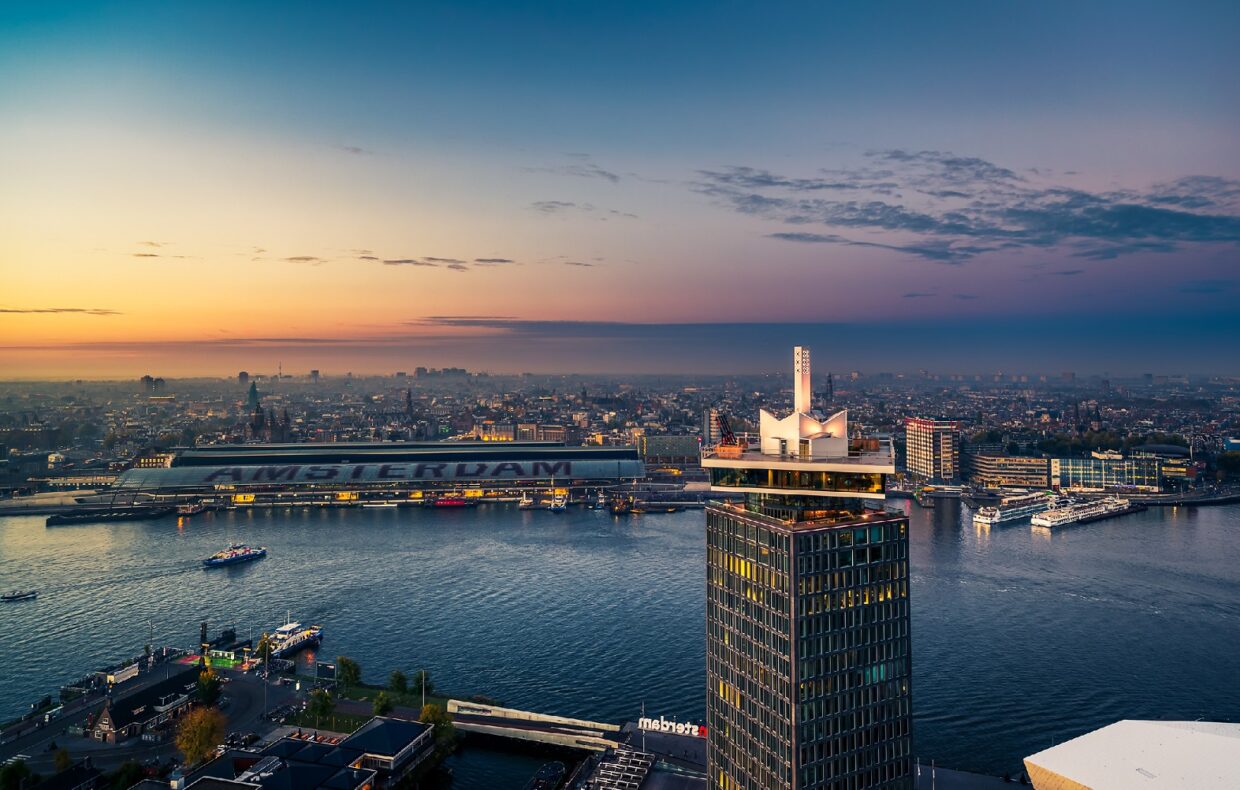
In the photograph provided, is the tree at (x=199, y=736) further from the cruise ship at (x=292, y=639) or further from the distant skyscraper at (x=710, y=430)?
the distant skyscraper at (x=710, y=430)

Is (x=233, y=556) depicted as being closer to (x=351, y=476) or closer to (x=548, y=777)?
(x=351, y=476)

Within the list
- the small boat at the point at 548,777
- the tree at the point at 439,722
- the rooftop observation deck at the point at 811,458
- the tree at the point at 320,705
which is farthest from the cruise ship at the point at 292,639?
the rooftop observation deck at the point at 811,458

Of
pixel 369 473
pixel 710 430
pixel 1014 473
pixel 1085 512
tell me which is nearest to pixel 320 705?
pixel 369 473

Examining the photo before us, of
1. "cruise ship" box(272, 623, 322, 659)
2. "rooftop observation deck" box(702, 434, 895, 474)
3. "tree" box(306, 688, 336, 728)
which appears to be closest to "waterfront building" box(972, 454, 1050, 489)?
"cruise ship" box(272, 623, 322, 659)

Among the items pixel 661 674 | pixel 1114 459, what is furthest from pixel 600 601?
pixel 1114 459

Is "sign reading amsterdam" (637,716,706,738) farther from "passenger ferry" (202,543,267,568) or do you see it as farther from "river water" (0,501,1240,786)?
"passenger ferry" (202,543,267,568)
